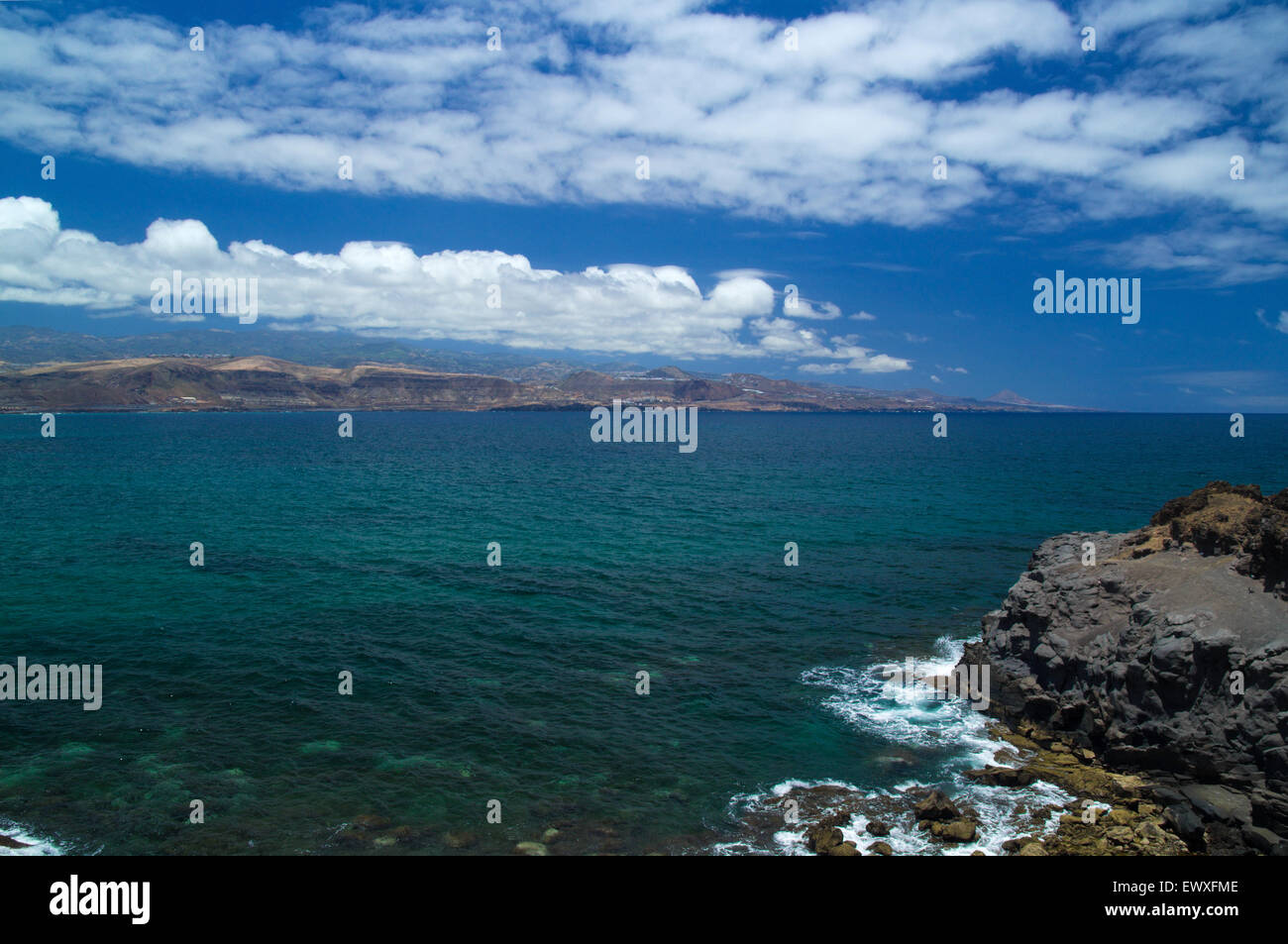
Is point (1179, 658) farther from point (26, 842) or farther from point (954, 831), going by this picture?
point (26, 842)

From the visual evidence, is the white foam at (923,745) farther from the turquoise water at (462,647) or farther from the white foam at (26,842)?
the white foam at (26,842)

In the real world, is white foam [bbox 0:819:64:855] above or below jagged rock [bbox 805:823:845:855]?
above

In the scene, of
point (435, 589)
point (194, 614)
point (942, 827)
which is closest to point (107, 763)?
point (194, 614)

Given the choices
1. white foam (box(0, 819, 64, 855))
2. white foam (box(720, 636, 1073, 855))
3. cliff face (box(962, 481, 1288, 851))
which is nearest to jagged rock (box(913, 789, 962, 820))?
white foam (box(720, 636, 1073, 855))

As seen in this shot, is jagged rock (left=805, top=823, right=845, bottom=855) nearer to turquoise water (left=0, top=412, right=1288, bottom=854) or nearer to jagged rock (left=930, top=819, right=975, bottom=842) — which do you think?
turquoise water (left=0, top=412, right=1288, bottom=854)

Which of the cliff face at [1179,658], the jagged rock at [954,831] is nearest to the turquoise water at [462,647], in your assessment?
the jagged rock at [954,831]
